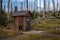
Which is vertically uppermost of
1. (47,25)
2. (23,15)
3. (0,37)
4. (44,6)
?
(44,6)

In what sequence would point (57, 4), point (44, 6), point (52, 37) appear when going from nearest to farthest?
point (52, 37) < point (57, 4) < point (44, 6)

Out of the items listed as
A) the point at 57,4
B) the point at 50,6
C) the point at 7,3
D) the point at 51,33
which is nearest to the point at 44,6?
the point at 50,6

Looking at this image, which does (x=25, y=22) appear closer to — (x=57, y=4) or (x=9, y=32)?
(x=9, y=32)

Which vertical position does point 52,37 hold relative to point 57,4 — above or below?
below

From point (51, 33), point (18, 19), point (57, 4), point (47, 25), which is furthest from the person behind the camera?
point (57, 4)

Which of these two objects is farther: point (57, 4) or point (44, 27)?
point (57, 4)

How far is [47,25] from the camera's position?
4.61 m

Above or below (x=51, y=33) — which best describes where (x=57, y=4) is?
above

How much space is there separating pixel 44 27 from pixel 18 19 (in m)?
1.13

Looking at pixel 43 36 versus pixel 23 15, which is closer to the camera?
pixel 43 36

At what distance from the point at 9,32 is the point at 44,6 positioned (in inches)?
140

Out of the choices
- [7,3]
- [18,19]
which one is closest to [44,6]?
[7,3]

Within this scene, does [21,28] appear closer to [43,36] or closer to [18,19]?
[18,19]

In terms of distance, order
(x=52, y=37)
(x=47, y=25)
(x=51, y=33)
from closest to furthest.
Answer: (x=52, y=37) → (x=51, y=33) → (x=47, y=25)
